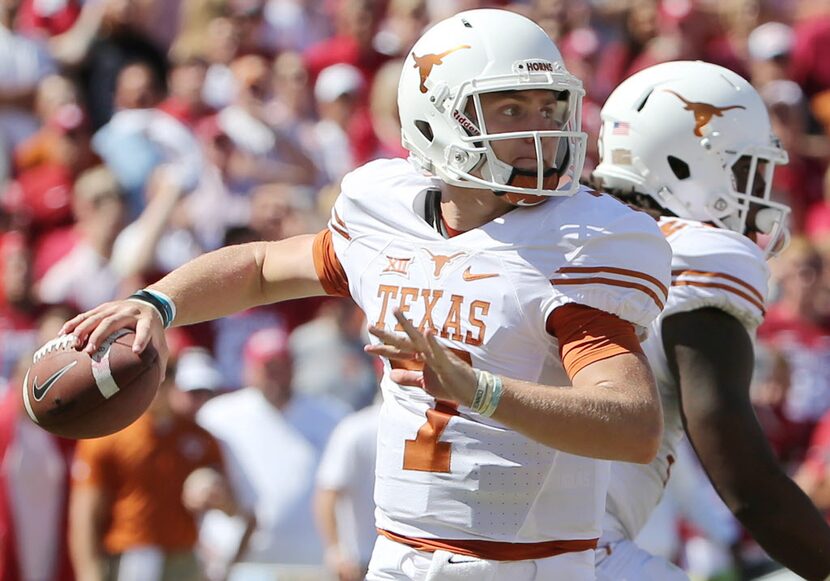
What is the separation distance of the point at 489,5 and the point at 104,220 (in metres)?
3.57

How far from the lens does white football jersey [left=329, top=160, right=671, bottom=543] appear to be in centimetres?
Answer: 332

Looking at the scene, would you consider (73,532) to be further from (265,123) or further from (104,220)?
(265,123)

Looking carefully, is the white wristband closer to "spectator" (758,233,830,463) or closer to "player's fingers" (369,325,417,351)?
"player's fingers" (369,325,417,351)

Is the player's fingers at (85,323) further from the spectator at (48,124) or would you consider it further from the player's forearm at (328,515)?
the spectator at (48,124)

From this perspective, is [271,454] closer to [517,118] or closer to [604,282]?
[517,118]

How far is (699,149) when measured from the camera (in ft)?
13.7

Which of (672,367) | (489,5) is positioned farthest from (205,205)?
(672,367)

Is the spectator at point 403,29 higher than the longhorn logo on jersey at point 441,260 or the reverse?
the reverse

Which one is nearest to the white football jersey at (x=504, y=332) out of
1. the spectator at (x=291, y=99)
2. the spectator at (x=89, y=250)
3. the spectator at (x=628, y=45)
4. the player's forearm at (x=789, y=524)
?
the player's forearm at (x=789, y=524)

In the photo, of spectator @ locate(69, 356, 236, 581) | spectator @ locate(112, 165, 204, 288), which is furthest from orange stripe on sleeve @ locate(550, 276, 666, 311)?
spectator @ locate(112, 165, 204, 288)

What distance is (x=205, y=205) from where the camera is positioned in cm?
817

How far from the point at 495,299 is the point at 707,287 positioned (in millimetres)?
823

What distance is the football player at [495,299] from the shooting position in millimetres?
3287

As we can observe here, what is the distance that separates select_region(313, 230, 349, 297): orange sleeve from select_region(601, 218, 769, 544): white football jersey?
85 centimetres
